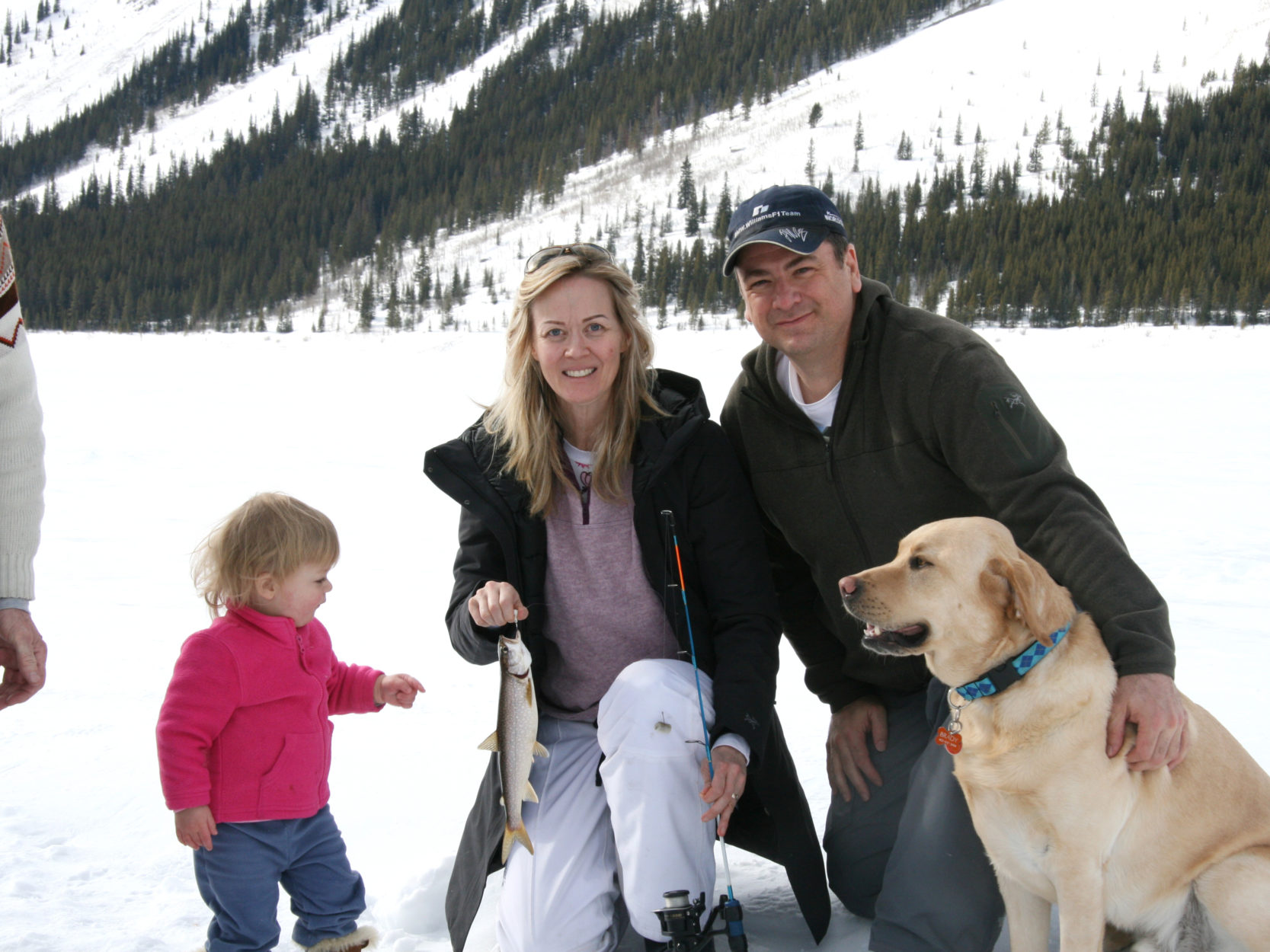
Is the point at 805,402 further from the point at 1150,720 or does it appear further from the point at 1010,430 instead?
the point at 1150,720

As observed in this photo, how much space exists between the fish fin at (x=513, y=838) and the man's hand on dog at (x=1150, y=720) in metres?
1.43

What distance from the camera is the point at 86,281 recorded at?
62719 millimetres

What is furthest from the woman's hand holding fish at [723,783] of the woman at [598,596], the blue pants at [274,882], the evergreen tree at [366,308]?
the evergreen tree at [366,308]

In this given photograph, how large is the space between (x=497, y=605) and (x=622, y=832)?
2.17 feet

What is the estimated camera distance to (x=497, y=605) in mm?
2336

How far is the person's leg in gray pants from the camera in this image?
2.28 m

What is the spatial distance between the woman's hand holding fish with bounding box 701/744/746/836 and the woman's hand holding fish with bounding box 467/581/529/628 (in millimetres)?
624

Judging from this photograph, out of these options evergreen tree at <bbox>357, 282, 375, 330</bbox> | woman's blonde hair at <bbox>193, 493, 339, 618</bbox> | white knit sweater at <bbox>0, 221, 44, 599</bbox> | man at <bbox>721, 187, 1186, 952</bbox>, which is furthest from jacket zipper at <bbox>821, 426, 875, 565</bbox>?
evergreen tree at <bbox>357, 282, 375, 330</bbox>

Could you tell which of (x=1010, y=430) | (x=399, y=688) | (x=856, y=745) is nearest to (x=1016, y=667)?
(x=1010, y=430)

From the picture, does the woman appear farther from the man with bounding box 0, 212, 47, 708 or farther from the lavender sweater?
the man with bounding box 0, 212, 47, 708

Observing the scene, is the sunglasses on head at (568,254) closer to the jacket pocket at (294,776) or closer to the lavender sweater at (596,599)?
the lavender sweater at (596,599)

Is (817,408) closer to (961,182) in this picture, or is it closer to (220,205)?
(961,182)

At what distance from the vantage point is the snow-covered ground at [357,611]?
2621 millimetres

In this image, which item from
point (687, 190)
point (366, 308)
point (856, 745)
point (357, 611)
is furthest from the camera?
point (687, 190)
